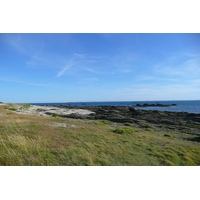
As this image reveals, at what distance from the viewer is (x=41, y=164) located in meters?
5.47

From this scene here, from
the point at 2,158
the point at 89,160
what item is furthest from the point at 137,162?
the point at 2,158

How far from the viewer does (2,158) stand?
561 cm

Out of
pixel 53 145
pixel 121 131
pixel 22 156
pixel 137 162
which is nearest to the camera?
pixel 22 156

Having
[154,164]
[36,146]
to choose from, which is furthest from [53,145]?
[154,164]

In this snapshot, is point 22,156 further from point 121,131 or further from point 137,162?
point 121,131

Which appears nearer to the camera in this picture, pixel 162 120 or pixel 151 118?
pixel 162 120

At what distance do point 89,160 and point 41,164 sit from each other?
2112 mm

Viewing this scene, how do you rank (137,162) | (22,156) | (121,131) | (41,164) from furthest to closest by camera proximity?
(121,131) < (137,162) < (22,156) < (41,164)

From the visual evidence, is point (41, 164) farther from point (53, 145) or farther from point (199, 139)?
point (199, 139)

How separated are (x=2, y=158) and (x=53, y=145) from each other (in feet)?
8.29

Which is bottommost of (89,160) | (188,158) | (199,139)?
(199,139)

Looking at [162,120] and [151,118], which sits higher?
[162,120]

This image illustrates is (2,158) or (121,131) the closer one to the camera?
(2,158)
